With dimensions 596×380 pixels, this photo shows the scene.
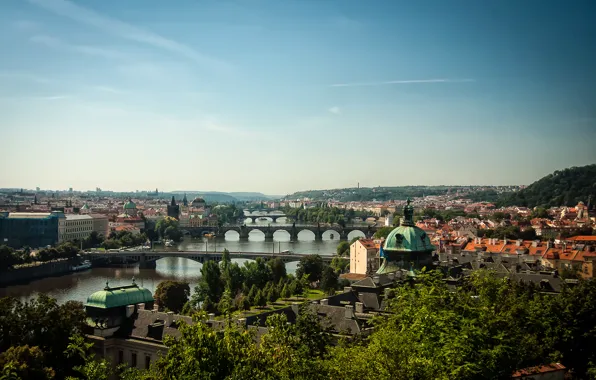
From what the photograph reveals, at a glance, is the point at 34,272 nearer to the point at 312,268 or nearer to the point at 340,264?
the point at 312,268

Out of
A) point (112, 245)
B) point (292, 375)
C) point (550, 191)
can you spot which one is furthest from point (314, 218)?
point (292, 375)

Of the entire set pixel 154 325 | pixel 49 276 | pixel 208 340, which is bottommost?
pixel 49 276

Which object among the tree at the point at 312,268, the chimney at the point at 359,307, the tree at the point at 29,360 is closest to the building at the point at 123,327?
the tree at the point at 29,360

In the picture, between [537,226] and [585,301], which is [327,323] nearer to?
[585,301]

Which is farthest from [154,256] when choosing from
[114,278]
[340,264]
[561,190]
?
[561,190]

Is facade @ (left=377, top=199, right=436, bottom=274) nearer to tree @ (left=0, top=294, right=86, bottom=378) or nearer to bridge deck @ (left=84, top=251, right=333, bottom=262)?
tree @ (left=0, top=294, right=86, bottom=378)

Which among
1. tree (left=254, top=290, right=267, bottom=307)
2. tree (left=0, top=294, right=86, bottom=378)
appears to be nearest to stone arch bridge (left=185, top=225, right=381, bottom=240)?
tree (left=254, top=290, right=267, bottom=307)

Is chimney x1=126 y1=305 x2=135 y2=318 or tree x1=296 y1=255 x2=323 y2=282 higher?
chimney x1=126 y1=305 x2=135 y2=318
